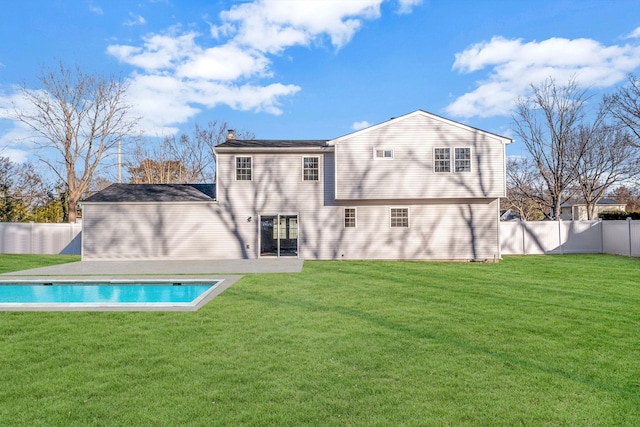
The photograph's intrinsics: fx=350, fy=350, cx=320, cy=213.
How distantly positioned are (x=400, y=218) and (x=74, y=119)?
24.2m

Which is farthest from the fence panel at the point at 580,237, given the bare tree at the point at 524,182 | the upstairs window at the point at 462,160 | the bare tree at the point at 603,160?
the bare tree at the point at 524,182

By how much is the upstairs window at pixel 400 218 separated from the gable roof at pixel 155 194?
8249 millimetres

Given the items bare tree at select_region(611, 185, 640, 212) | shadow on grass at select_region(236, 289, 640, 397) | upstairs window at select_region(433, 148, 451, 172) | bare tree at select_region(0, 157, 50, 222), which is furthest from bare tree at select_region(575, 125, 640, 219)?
bare tree at select_region(0, 157, 50, 222)

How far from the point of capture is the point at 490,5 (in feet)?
45.7

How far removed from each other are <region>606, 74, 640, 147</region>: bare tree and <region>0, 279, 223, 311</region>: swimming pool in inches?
1084

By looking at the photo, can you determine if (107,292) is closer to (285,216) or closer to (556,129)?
(285,216)

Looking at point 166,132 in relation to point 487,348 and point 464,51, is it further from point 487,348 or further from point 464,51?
point 487,348

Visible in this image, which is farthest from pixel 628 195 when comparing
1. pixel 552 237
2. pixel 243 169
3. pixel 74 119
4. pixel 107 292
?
pixel 74 119

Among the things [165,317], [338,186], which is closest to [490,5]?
[338,186]

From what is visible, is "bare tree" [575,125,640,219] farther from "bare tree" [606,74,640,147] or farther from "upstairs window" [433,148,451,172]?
"upstairs window" [433,148,451,172]

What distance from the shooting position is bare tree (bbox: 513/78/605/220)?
25.1 m

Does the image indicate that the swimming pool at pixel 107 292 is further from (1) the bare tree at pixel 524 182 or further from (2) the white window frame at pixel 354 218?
(1) the bare tree at pixel 524 182

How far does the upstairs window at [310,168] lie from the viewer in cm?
1591

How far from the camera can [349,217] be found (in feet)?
52.1
